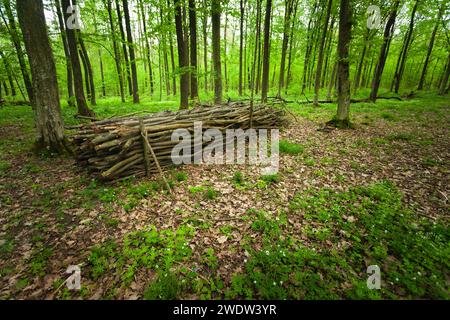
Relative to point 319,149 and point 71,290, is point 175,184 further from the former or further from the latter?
point 319,149

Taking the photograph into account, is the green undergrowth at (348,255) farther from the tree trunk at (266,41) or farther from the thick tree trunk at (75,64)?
the thick tree trunk at (75,64)

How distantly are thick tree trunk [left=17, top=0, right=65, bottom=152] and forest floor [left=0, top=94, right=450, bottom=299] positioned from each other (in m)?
0.69

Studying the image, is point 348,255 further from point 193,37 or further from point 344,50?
point 193,37

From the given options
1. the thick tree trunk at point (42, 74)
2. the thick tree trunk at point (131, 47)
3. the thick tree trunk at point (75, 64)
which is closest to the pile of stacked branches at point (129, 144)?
the thick tree trunk at point (42, 74)

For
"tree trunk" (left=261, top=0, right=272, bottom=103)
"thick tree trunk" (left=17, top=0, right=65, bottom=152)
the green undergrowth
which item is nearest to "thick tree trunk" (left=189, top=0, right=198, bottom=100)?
"tree trunk" (left=261, top=0, right=272, bottom=103)

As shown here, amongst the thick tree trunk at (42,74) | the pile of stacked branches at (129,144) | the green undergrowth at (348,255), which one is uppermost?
the thick tree trunk at (42,74)

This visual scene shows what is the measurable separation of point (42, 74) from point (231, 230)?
6475mm

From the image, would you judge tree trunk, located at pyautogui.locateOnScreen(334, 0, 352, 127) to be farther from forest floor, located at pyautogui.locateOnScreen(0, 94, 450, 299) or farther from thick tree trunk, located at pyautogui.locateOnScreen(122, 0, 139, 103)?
thick tree trunk, located at pyautogui.locateOnScreen(122, 0, 139, 103)

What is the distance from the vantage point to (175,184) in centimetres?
505

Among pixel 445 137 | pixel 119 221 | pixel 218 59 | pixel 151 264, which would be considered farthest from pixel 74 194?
pixel 445 137

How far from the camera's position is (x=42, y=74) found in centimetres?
541

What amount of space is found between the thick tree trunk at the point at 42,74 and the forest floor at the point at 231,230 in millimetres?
685

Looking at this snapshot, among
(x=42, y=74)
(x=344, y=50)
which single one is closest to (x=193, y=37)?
(x=42, y=74)

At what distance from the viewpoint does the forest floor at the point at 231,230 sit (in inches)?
105
